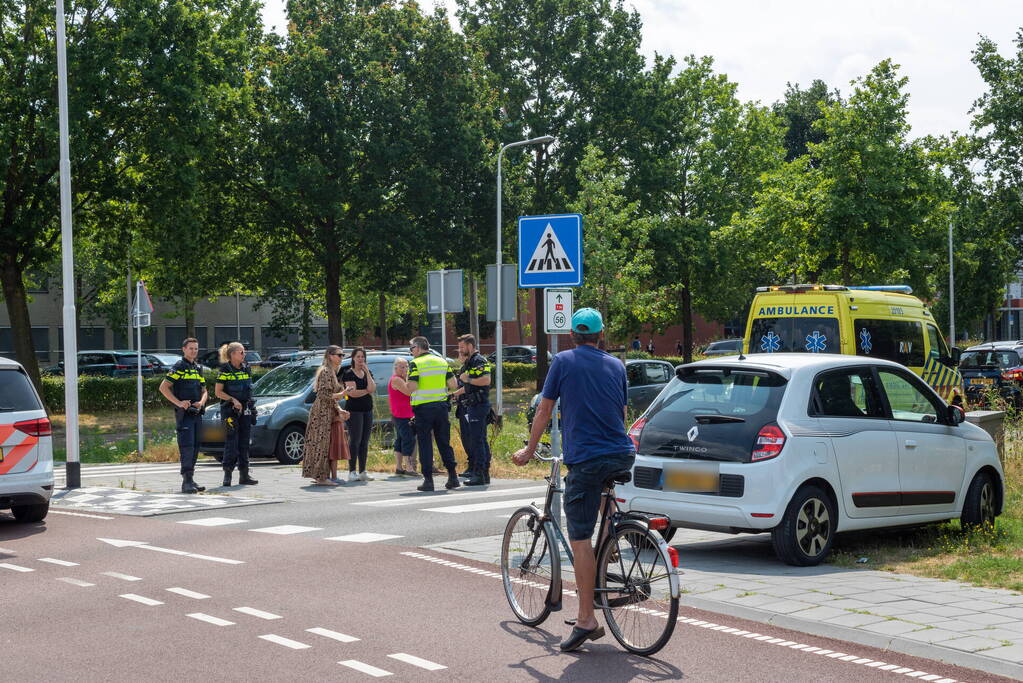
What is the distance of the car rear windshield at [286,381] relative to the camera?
59.3 feet

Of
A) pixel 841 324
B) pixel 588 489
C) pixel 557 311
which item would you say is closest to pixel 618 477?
pixel 588 489

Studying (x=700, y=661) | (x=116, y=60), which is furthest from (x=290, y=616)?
(x=116, y=60)

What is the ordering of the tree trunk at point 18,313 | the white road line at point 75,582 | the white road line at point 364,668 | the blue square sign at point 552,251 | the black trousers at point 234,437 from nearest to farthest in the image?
the white road line at point 364,668 → the white road line at point 75,582 → the blue square sign at point 552,251 → the black trousers at point 234,437 → the tree trunk at point 18,313

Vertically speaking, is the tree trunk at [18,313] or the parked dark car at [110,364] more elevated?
the tree trunk at [18,313]

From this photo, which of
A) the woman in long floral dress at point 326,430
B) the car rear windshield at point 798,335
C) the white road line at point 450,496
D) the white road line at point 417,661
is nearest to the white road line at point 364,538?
the white road line at point 450,496

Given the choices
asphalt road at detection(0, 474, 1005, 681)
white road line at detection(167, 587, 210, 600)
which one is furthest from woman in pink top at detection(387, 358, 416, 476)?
white road line at detection(167, 587, 210, 600)

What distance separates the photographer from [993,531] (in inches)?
378

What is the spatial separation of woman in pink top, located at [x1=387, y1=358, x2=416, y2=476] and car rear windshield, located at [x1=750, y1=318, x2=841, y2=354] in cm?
515

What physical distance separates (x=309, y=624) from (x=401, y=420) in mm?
8712

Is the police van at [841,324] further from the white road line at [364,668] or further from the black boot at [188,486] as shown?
the white road line at [364,668]

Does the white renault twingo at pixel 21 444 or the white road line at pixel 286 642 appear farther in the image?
the white renault twingo at pixel 21 444

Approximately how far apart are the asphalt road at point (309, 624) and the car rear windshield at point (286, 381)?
7.71 metres

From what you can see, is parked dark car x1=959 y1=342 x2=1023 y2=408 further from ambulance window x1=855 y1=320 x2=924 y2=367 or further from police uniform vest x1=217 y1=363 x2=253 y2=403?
police uniform vest x1=217 y1=363 x2=253 y2=403

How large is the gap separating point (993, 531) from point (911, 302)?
8887 millimetres
